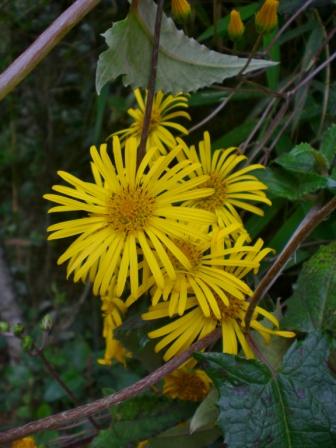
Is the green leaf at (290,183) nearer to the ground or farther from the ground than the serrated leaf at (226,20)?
nearer to the ground

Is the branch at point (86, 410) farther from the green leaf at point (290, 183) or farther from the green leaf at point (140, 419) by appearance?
the green leaf at point (290, 183)

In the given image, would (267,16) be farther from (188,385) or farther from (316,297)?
(188,385)

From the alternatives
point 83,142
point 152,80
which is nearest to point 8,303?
point 83,142

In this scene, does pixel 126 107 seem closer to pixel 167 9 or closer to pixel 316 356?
pixel 167 9

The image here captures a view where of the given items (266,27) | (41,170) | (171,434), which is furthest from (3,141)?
(171,434)

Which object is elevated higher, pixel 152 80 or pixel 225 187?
pixel 152 80

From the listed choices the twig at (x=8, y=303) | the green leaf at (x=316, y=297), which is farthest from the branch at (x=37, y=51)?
the twig at (x=8, y=303)
